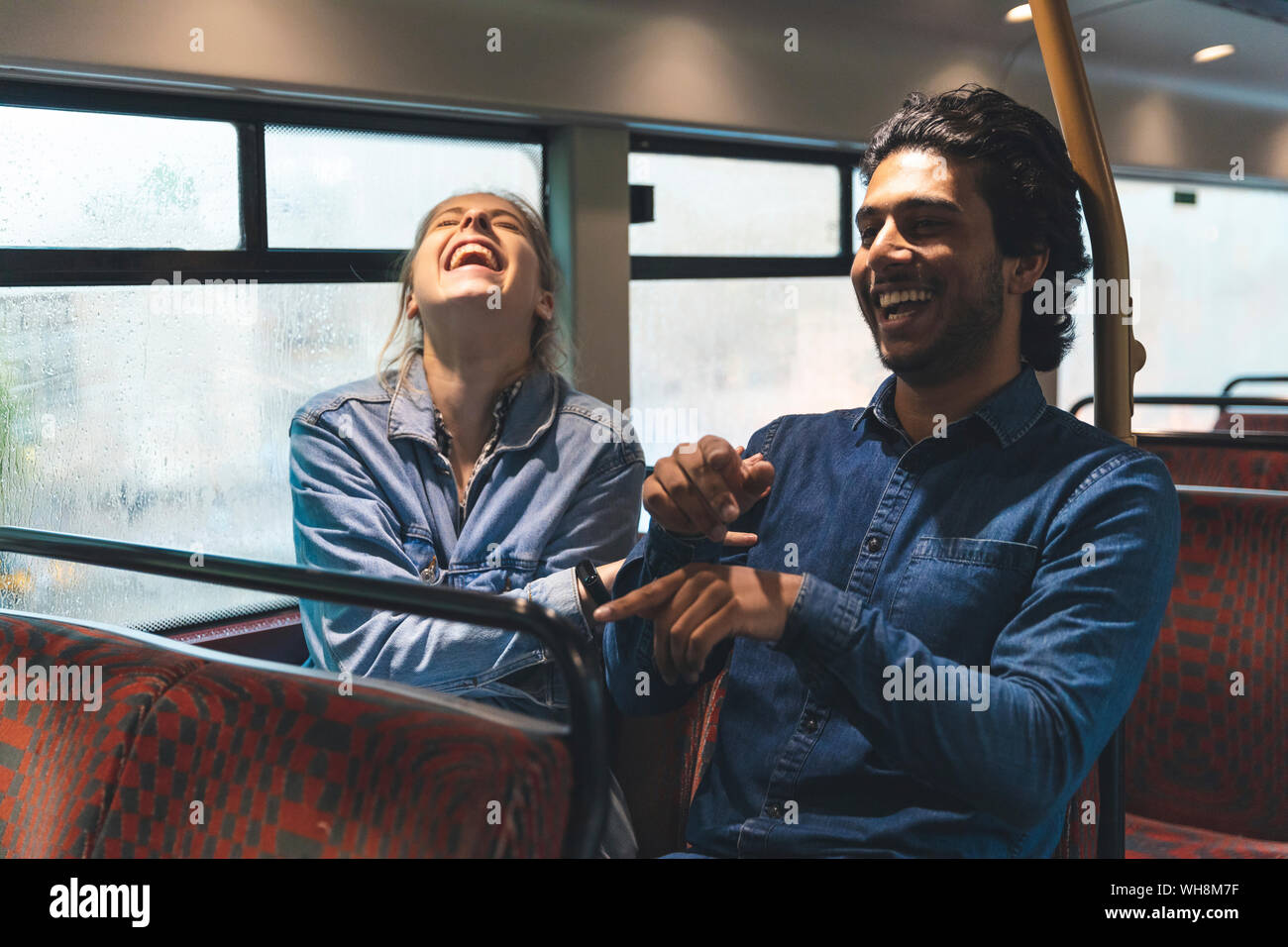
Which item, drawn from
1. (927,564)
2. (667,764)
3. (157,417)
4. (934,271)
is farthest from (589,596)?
(157,417)

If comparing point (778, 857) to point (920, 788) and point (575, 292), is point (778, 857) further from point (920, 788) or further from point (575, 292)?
point (575, 292)

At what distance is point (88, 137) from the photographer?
9.67 feet

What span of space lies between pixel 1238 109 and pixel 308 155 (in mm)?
6353

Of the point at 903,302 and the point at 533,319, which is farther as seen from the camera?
the point at 533,319

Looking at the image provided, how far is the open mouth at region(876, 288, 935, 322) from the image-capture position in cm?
136

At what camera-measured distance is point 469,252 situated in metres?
2.03

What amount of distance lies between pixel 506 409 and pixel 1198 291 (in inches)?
276

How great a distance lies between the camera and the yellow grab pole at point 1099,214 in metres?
1.26

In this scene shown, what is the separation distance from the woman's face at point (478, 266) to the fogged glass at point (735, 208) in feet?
7.67

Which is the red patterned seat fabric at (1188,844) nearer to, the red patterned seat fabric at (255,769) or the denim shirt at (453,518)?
the denim shirt at (453,518)

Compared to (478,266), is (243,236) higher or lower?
higher

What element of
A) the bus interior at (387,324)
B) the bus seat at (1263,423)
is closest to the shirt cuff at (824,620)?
the bus interior at (387,324)

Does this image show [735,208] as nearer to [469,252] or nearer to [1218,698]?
[469,252]
